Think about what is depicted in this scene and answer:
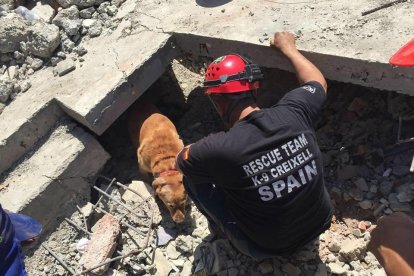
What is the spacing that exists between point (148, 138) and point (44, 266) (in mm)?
1792

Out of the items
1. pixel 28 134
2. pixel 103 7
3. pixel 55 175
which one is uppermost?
pixel 103 7

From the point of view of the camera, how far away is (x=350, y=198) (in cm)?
491

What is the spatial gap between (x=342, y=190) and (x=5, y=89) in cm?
388

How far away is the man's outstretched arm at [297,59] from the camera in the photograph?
430cm

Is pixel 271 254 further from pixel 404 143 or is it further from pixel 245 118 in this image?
pixel 404 143

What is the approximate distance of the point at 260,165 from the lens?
3590 millimetres

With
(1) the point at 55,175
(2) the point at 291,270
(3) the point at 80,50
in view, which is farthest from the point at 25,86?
(2) the point at 291,270

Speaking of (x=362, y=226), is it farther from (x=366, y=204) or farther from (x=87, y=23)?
(x=87, y=23)

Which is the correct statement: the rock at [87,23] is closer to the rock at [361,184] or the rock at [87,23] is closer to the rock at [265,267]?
the rock at [265,267]

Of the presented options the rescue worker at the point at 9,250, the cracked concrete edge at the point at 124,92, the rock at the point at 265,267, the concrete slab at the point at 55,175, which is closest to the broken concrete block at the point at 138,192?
the concrete slab at the point at 55,175

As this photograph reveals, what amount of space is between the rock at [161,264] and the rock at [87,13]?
115 inches

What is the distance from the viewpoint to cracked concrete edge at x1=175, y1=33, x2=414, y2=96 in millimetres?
4395

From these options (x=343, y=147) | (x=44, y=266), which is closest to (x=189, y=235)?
(x=44, y=266)

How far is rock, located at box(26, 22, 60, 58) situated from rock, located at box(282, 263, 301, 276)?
3590 mm
